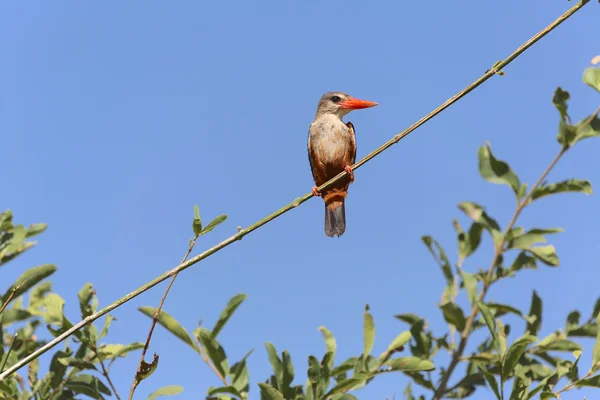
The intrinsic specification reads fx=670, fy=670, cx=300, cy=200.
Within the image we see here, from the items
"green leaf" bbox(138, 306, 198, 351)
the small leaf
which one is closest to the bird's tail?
"green leaf" bbox(138, 306, 198, 351)

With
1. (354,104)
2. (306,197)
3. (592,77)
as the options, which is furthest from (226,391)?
(354,104)

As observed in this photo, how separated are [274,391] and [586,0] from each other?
195 centimetres

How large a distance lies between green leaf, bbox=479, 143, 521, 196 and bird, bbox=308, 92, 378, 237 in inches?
53.3

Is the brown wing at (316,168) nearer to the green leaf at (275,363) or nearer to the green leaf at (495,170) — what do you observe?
the green leaf at (495,170)

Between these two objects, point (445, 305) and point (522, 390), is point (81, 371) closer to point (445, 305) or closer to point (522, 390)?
point (445, 305)

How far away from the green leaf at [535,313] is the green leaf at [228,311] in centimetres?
182

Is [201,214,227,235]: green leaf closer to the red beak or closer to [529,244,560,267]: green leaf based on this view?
[529,244,560,267]: green leaf

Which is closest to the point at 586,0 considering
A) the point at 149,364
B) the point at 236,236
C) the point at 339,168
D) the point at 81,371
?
the point at 236,236

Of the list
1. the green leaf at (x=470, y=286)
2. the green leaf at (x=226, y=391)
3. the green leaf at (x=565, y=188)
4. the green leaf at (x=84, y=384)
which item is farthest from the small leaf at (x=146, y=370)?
the green leaf at (x=565, y=188)

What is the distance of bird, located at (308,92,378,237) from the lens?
5.59 m

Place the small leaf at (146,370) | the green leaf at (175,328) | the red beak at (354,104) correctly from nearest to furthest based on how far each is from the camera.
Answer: the small leaf at (146,370), the green leaf at (175,328), the red beak at (354,104)

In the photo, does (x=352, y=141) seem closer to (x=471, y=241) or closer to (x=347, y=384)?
(x=471, y=241)

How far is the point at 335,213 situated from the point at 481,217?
1698mm

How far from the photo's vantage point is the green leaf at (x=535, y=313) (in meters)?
4.05
